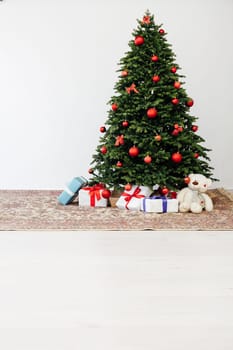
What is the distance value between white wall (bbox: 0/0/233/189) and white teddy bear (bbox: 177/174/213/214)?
109 centimetres

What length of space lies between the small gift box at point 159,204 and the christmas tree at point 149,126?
0.10m

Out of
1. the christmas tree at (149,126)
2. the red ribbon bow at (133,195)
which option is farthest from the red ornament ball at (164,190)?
the red ribbon bow at (133,195)

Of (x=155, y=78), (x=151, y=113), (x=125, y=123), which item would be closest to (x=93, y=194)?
(x=125, y=123)

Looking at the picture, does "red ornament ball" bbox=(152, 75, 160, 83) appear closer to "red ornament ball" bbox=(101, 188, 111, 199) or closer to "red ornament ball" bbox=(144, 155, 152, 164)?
"red ornament ball" bbox=(144, 155, 152, 164)

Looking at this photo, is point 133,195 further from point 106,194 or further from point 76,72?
point 76,72

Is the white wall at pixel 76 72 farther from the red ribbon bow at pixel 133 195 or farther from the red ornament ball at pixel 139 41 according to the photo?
the red ribbon bow at pixel 133 195

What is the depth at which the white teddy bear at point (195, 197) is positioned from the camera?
12.0ft

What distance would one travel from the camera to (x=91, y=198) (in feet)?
12.6

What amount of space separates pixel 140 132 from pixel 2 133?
143 centimetres

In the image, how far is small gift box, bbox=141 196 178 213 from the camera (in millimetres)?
3617
